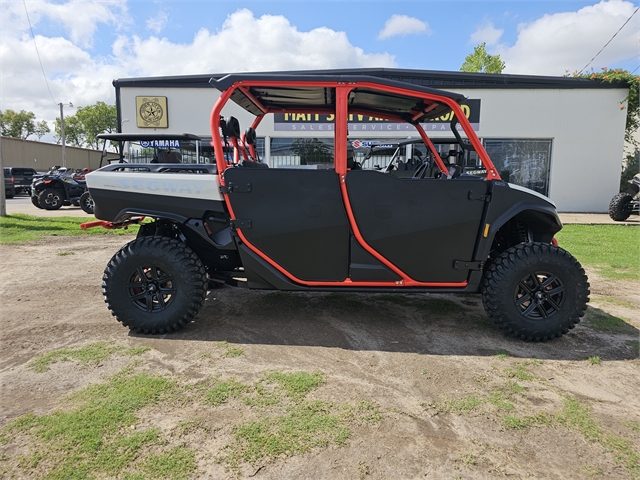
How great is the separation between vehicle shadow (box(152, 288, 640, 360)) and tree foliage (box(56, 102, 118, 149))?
72329 millimetres

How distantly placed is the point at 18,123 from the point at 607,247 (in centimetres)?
8431

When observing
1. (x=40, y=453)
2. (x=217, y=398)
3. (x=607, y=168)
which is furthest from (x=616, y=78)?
(x=40, y=453)

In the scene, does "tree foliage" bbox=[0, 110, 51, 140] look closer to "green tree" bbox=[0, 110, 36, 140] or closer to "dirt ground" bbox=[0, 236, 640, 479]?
"green tree" bbox=[0, 110, 36, 140]

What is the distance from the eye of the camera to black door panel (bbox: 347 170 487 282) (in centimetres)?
334

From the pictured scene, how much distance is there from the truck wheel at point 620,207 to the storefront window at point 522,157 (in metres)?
2.87

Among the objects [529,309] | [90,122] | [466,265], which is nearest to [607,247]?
[529,309]

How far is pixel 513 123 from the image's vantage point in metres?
14.1

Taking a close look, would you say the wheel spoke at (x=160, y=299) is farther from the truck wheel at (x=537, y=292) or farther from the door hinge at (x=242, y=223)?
the truck wheel at (x=537, y=292)

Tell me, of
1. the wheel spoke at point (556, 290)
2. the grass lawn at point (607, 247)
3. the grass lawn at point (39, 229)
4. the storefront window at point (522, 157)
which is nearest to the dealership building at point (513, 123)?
the storefront window at point (522, 157)

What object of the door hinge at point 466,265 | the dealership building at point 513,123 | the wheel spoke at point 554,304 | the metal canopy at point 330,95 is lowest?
the wheel spoke at point 554,304

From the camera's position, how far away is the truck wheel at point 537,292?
11.1ft

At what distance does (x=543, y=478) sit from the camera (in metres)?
1.90

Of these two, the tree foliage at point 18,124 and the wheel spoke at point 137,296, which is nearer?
the wheel spoke at point 137,296

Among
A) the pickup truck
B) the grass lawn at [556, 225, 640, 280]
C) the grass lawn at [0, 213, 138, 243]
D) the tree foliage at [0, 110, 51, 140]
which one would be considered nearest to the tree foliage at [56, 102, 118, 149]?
the tree foliage at [0, 110, 51, 140]
